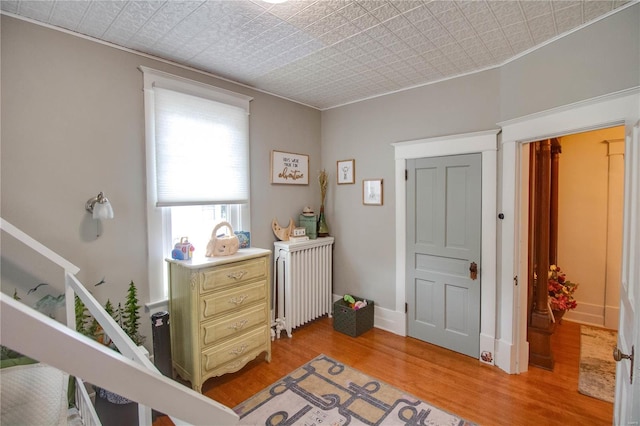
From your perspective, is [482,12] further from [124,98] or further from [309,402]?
[309,402]

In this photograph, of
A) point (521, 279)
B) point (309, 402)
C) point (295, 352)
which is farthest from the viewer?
point (295, 352)

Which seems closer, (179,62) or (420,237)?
(179,62)

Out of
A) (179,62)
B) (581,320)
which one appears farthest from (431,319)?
(179,62)

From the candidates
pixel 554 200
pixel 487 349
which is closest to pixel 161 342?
pixel 487 349

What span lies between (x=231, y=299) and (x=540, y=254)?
9.16ft

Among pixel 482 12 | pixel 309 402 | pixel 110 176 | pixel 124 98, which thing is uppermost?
pixel 482 12

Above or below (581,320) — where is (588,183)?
above

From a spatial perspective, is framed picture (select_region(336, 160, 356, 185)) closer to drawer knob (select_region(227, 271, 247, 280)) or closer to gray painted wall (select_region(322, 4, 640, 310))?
gray painted wall (select_region(322, 4, 640, 310))

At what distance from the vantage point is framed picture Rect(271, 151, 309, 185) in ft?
10.6

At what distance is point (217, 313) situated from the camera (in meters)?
2.25

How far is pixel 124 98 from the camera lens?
2.19m

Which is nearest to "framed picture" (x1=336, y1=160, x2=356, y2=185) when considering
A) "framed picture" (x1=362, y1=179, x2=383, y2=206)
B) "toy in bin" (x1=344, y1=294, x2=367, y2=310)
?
"framed picture" (x1=362, y1=179, x2=383, y2=206)

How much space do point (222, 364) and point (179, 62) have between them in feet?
8.07

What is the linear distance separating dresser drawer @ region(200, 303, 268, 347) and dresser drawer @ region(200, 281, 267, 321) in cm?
6
